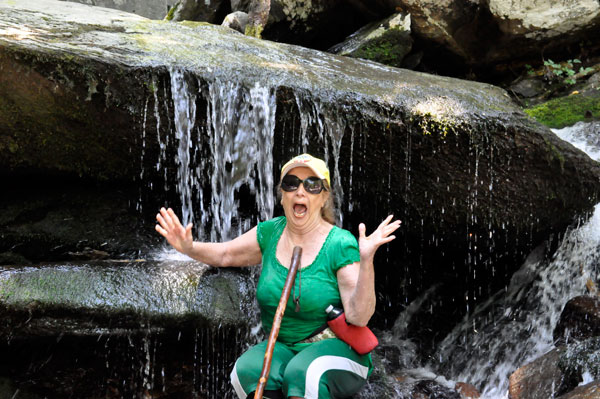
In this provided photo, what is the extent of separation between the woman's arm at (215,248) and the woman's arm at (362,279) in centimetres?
66

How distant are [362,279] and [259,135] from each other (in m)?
2.18

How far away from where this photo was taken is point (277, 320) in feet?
8.70

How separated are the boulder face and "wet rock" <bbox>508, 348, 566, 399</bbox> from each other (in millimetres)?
1402

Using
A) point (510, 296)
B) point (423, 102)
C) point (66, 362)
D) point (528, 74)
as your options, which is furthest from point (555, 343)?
point (528, 74)

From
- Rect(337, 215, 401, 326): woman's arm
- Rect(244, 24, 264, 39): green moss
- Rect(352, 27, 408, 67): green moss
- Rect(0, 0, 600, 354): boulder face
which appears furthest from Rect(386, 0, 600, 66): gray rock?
Rect(337, 215, 401, 326): woman's arm

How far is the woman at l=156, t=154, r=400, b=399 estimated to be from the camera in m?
2.58

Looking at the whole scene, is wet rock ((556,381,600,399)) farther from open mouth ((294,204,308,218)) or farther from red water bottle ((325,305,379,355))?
open mouth ((294,204,308,218))

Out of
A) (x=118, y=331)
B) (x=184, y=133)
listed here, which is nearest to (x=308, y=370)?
(x=118, y=331)

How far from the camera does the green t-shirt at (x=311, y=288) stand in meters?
2.74

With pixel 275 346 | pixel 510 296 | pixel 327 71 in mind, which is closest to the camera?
pixel 275 346

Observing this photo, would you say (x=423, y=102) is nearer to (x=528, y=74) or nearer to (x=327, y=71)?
(x=327, y=71)

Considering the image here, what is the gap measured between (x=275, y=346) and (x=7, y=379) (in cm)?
180

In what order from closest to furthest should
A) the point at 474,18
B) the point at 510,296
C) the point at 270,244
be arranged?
the point at 270,244, the point at 510,296, the point at 474,18

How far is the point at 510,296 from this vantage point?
5707mm
